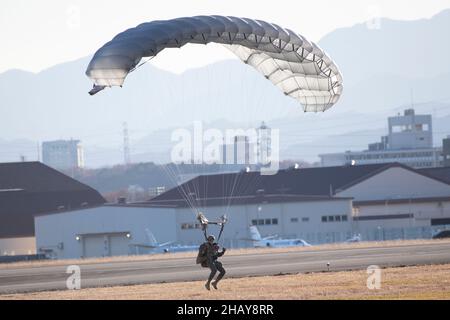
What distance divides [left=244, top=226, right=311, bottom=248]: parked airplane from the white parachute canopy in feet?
106

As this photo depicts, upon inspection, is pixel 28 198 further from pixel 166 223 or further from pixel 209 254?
pixel 209 254

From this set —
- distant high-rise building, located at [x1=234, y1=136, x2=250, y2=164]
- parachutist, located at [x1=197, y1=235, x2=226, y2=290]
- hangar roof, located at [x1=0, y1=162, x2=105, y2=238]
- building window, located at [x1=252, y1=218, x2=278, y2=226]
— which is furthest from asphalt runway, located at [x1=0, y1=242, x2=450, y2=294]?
hangar roof, located at [x1=0, y1=162, x2=105, y2=238]

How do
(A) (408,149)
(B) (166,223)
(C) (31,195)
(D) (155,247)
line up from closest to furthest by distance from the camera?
(D) (155,247)
(B) (166,223)
(C) (31,195)
(A) (408,149)

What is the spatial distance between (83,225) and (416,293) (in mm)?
54565

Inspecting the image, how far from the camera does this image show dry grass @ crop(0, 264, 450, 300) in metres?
26.2

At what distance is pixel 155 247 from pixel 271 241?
727cm

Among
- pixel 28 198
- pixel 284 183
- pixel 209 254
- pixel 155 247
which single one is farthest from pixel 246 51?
pixel 28 198

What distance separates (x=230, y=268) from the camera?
40.9 m

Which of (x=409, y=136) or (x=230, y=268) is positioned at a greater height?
(x=409, y=136)
